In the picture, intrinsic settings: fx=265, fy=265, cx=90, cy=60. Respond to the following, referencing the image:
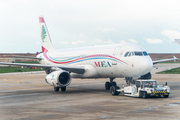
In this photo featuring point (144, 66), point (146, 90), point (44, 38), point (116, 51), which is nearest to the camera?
point (146, 90)

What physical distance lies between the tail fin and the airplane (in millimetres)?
6407

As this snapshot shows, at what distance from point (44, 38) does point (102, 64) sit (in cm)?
1570

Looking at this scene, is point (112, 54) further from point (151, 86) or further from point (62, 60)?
point (62, 60)

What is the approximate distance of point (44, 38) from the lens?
3875cm

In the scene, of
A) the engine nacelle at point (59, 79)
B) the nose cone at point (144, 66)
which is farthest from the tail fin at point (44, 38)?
the nose cone at point (144, 66)

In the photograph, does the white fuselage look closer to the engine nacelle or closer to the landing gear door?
the landing gear door

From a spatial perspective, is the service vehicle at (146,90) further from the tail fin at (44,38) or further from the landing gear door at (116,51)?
the tail fin at (44,38)

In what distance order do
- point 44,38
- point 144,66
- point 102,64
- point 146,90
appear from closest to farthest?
point 146,90 < point 144,66 < point 102,64 < point 44,38

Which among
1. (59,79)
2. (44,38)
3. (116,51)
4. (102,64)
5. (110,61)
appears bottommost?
(59,79)

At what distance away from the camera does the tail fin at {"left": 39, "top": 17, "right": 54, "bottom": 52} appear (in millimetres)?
38469

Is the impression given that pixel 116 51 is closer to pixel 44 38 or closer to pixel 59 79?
pixel 59 79

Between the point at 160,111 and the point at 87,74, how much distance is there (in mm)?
13451

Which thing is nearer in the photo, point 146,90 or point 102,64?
point 146,90

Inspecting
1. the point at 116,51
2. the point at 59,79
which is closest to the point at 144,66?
the point at 116,51
